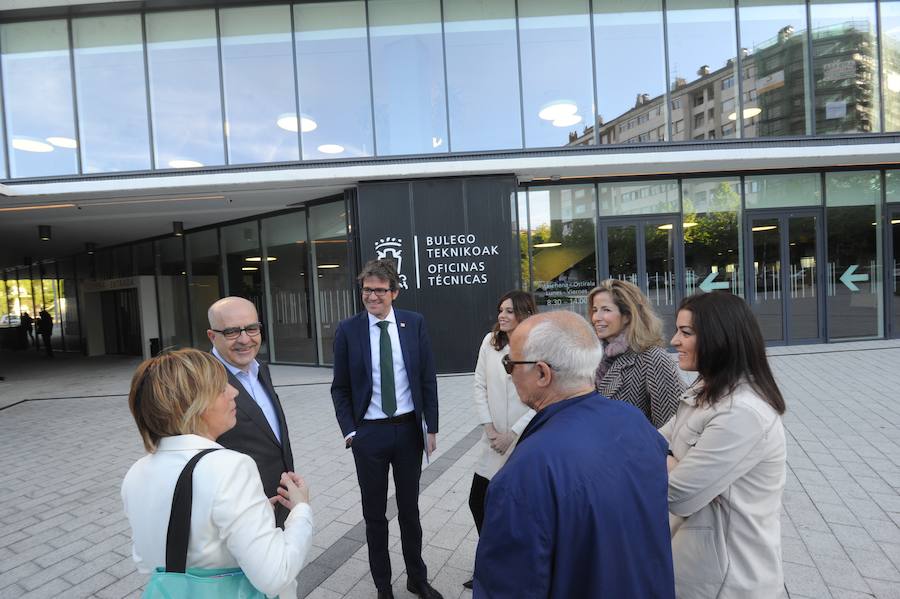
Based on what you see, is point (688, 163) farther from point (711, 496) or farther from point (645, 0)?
point (711, 496)

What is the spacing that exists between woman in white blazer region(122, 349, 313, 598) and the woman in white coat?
1.40 metres

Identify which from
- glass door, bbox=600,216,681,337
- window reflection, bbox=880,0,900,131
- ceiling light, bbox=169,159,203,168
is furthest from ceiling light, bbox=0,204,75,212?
window reflection, bbox=880,0,900,131

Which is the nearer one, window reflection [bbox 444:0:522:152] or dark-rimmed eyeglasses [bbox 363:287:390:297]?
dark-rimmed eyeglasses [bbox 363:287:390:297]

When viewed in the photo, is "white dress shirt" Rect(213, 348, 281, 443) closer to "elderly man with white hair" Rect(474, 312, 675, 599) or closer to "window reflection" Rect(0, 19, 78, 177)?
"elderly man with white hair" Rect(474, 312, 675, 599)

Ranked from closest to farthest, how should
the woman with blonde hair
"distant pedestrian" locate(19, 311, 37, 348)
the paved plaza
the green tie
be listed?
the woman with blonde hair, the green tie, the paved plaza, "distant pedestrian" locate(19, 311, 37, 348)

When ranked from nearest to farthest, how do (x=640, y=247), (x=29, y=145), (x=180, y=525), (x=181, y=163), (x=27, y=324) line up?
(x=180, y=525) → (x=29, y=145) → (x=181, y=163) → (x=640, y=247) → (x=27, y=324)

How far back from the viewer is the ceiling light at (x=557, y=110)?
9742 mm

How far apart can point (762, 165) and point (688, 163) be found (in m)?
1.92

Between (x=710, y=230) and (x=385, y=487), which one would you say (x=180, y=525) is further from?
(x=710, y=230)

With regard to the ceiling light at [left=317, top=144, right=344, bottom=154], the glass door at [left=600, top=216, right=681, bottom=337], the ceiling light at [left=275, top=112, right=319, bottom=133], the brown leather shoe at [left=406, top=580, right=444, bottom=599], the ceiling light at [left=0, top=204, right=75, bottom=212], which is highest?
the ceiling light at [left=275, top=112, right=319, bottom=133]

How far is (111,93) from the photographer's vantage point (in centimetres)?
995

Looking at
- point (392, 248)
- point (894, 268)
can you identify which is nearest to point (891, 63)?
point (894, 268)

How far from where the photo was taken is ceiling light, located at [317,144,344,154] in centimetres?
975

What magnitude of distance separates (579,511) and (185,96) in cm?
1157
